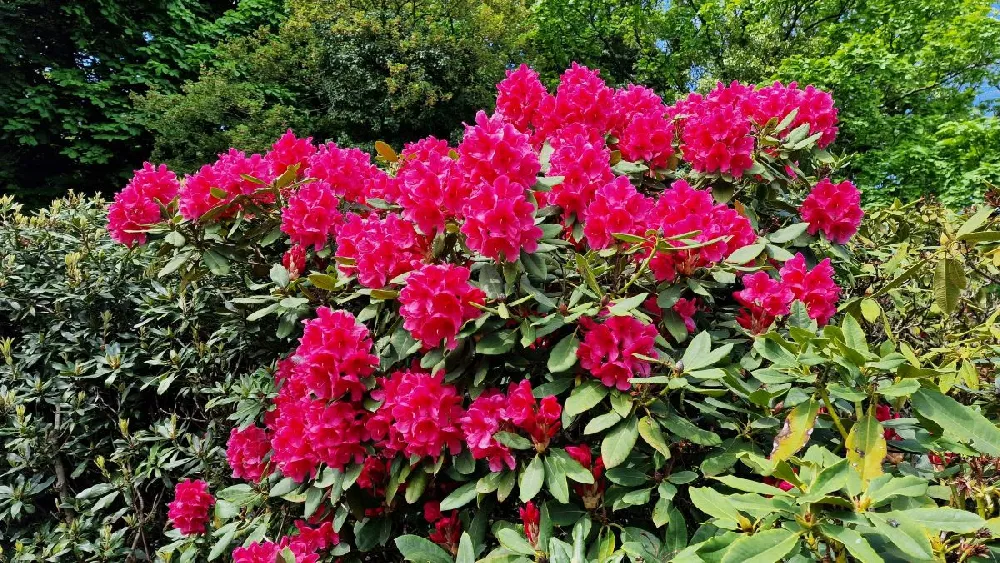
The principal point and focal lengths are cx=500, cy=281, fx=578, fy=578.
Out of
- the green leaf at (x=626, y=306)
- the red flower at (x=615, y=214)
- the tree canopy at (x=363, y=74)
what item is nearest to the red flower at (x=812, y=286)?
the red flower at (x=615, y=214)

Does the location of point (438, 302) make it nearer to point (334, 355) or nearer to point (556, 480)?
point (334, 355)

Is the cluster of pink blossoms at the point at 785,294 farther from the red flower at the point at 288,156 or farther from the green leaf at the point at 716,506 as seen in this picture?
the red flower at the point at 288,156

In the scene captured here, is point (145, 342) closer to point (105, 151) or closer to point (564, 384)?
point (564, 384)

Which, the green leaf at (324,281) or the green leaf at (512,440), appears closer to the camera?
the green leaf at (512,440)

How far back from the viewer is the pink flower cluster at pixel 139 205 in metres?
2.01

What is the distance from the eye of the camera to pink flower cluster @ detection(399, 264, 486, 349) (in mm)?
1310

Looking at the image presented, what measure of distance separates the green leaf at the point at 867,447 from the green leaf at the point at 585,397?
19.6 inches

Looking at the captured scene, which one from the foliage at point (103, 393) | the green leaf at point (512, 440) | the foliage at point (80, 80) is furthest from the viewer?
the foliage at point (80, 80)

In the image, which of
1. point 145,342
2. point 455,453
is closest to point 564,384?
point 455,453

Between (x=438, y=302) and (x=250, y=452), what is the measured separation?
41.0 inches

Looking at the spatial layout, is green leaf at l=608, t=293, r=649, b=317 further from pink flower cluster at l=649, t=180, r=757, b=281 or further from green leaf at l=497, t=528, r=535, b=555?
green leaf at l=497, t=528, r=535, b=555

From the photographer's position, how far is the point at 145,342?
243 centimetres

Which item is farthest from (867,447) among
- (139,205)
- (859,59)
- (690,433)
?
(859,59)

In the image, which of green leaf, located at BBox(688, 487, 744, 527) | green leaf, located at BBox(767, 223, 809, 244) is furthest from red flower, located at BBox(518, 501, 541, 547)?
green leaf, located at BBox(767, 223, 809, 244)
